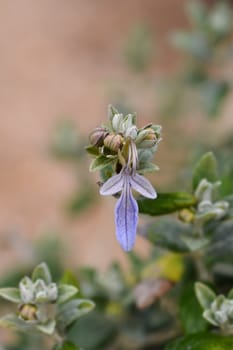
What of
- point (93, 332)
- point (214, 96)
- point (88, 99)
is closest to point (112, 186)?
point (93, 332)

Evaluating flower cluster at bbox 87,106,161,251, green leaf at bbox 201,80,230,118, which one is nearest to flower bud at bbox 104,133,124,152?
flower cluster at bbox 87,106,161,251

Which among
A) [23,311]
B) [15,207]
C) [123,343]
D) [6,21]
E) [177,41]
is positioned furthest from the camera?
[6,21]

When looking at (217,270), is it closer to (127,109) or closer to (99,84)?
(127,109)

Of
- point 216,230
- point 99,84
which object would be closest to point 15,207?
point 99,84

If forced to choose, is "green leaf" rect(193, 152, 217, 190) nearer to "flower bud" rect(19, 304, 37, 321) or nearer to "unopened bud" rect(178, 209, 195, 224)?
"unopened bud" rect(178, 209, 195, 224)

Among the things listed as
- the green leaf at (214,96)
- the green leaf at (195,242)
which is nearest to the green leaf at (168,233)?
the green leaf at (195,242)
